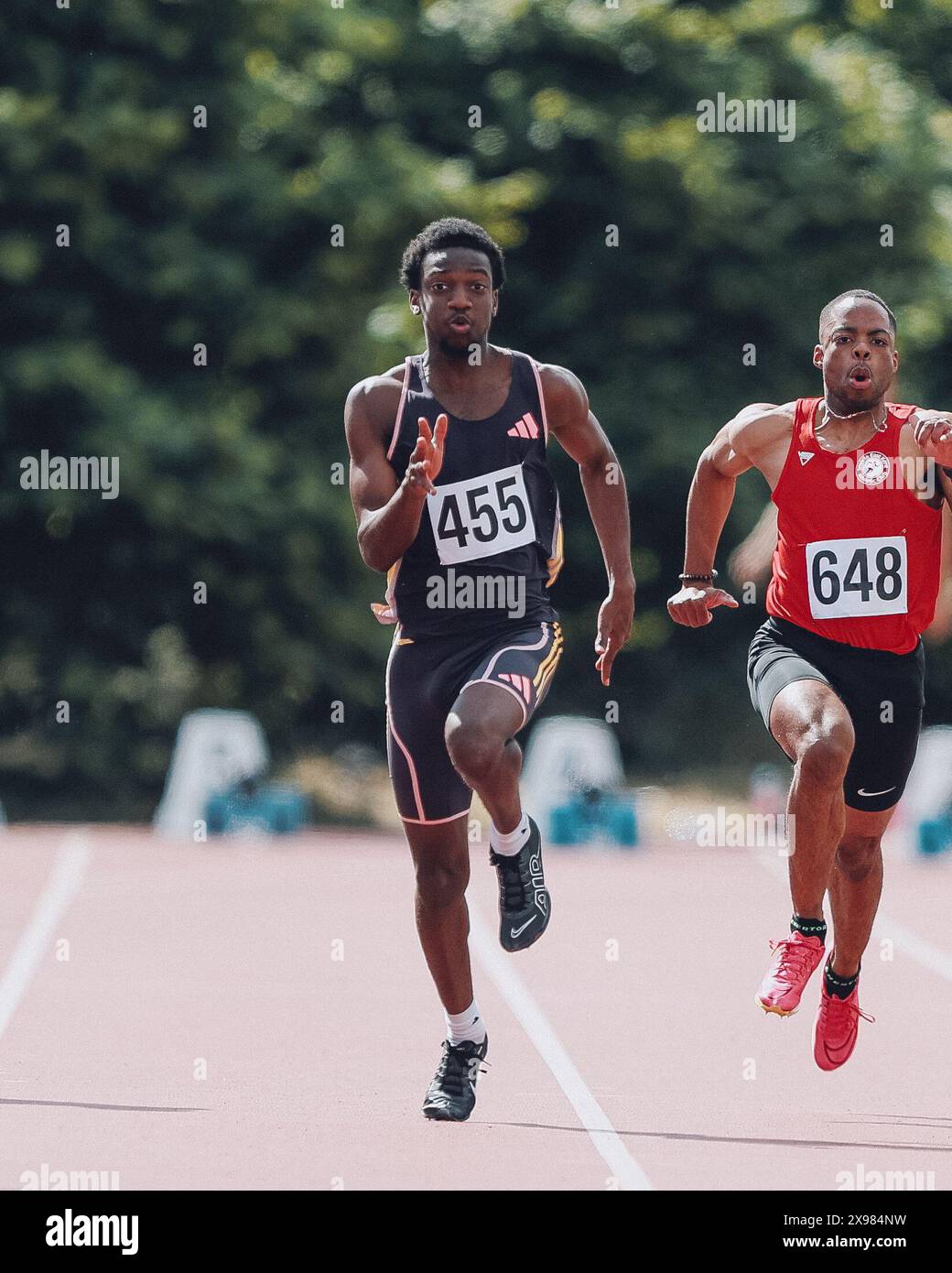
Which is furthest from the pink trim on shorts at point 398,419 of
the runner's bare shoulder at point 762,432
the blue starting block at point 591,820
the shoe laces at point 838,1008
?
the blue starting block at point 591,820

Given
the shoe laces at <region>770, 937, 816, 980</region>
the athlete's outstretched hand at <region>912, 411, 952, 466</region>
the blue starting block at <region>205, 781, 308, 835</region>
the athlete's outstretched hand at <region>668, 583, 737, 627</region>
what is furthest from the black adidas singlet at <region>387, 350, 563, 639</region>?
the blue starting block at <region>205, 781, 308, 835</region>

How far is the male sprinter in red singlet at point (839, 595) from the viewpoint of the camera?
671 centimetres

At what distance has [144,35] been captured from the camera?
21125 millimetres

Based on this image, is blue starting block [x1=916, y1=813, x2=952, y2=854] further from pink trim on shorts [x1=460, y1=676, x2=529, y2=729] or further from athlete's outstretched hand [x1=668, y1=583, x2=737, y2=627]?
pink trim on shorts [x1=460, y1=676, x2=529, y2=729]

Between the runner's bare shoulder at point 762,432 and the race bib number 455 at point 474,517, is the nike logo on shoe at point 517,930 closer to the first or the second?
the race bib number 455 at point 474,517

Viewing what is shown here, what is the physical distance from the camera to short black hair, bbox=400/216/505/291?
22.2ft

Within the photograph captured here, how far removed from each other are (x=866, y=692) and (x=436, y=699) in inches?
52.4

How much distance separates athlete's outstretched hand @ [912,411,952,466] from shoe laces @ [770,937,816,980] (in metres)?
1.49

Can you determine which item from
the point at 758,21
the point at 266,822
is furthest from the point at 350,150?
the point at 266,822

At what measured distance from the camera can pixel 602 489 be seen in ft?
23.1

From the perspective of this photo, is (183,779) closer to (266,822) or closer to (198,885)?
(266,822)

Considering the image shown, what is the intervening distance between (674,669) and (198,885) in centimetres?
1193

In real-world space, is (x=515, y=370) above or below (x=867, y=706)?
above

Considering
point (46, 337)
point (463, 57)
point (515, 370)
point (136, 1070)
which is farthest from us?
point (463, 57)
